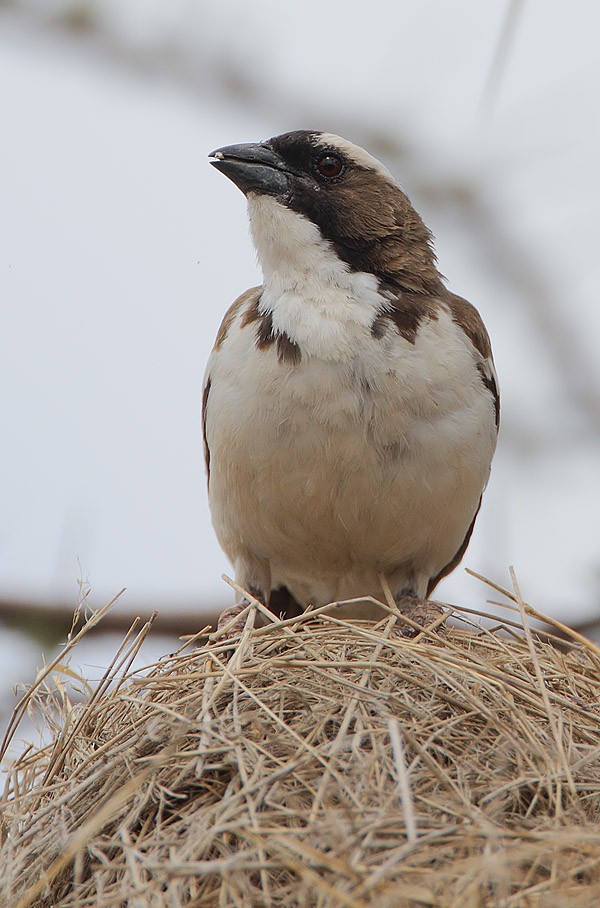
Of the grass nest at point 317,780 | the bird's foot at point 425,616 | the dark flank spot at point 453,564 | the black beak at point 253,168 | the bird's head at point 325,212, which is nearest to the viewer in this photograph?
the grass nest at point 317,780

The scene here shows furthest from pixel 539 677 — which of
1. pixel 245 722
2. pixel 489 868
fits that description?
pixel 489 868

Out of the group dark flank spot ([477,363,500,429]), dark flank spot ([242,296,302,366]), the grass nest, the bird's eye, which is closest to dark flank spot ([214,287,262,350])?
dark flank spot ([242,296,302,366])

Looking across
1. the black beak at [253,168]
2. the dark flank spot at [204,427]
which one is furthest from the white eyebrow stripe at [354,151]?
the dark flank spot at [204,427]

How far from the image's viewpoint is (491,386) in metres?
4.20

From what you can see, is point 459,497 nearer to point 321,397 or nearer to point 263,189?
point 321,397

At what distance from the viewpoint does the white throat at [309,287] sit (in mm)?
3666

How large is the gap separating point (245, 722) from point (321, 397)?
1203 millimetres

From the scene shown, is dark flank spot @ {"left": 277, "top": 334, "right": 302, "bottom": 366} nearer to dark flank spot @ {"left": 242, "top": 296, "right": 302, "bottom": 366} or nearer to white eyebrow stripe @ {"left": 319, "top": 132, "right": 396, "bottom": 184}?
dark flank spot @ {"left": 242, "top": 296, "right": 302, "bottom": 366}

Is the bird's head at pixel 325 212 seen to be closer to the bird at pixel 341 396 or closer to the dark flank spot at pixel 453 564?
the bird at pixel 341 396

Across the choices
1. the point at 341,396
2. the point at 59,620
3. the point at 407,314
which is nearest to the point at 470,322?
the point at 407,314

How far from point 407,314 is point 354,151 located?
0.74 metres

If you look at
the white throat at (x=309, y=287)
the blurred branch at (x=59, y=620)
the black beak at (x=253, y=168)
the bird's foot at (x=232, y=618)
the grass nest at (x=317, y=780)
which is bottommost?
the blurred branch at (x=59, y=620)

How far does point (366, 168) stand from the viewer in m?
4.18

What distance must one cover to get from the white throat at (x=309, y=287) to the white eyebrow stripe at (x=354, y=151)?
31 centimetres
